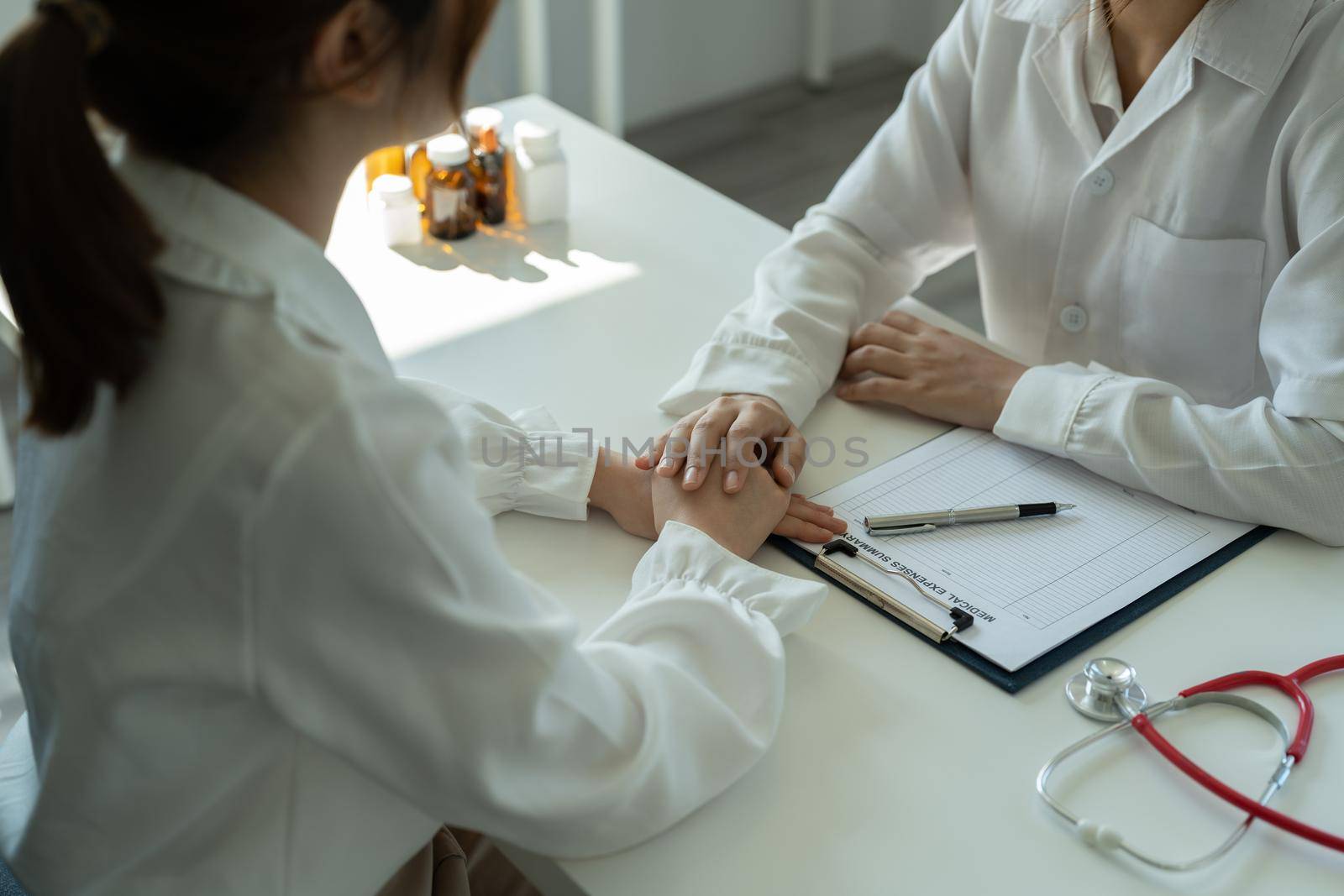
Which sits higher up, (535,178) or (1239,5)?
(1239,5)

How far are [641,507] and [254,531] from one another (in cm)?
47

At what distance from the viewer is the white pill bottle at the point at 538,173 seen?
4.83 ft

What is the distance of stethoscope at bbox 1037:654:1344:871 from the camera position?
753 mm

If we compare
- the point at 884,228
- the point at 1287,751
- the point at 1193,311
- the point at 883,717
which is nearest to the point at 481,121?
the point at 884,228

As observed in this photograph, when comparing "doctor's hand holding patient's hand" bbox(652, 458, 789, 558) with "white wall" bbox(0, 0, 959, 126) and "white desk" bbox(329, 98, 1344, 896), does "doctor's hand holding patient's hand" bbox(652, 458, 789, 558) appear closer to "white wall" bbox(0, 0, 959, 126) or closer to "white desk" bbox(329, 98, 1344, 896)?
"white desk" bbox(329, 98, 1344, 896)

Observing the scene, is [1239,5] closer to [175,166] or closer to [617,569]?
[617,569]

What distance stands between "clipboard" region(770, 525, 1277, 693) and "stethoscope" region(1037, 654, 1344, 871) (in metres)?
0.03

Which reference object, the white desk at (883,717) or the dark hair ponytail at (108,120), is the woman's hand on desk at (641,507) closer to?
the white desk at (883,717)

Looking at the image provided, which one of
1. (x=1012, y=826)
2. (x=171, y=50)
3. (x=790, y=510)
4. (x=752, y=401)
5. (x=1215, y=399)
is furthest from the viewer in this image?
→ (x=1215, y=399)

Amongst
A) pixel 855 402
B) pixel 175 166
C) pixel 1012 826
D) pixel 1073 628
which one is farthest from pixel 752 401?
pixel 175 166

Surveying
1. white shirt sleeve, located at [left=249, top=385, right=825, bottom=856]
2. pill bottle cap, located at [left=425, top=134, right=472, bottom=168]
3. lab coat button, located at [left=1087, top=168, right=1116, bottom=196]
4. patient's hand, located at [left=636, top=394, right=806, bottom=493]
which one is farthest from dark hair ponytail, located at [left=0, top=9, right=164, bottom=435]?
lab coat button, located at [left=1087, top=168, right=1116, bottom=196]

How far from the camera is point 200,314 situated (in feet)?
2.02

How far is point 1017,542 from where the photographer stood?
101cm

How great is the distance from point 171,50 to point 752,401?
649mm
